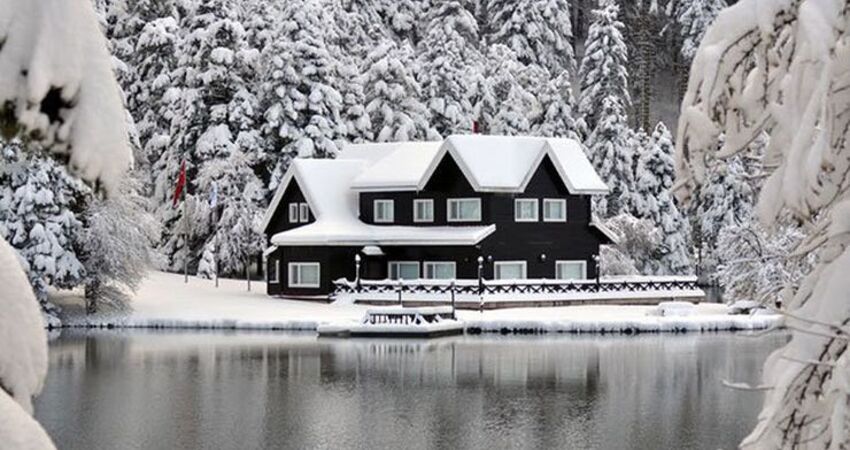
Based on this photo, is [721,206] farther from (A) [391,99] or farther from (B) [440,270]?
(B) [440,270]

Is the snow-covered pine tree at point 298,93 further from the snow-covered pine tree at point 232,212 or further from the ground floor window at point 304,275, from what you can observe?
the ground floor window at point 304,275

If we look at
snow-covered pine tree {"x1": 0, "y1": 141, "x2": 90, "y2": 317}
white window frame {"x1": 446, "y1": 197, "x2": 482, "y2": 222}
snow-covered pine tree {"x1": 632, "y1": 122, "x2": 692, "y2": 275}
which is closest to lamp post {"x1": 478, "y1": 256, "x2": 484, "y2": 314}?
white window frame {"x1": 446, "y1": 197, "x2": 482, "y2": 222}

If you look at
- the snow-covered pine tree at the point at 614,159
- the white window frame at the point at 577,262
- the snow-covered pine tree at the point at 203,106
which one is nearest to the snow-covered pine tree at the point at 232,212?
the snow-covered pine tree at the point at 203,106

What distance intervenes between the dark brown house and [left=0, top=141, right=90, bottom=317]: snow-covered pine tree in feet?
28.9

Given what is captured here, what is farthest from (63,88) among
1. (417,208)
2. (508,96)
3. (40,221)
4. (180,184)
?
(508,96)

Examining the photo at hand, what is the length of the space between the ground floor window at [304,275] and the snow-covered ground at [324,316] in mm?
944

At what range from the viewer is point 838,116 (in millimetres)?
4570

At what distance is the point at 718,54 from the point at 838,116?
50cm

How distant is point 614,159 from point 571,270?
42.7 ft

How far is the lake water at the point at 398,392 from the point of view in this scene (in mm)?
19969

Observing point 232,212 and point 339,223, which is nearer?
point 339,223

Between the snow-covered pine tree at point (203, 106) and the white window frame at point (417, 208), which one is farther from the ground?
the snow-covered pine tree at point (203, 106)

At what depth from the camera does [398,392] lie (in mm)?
24828

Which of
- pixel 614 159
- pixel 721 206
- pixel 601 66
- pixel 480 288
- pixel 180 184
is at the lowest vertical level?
pixel 480 288
